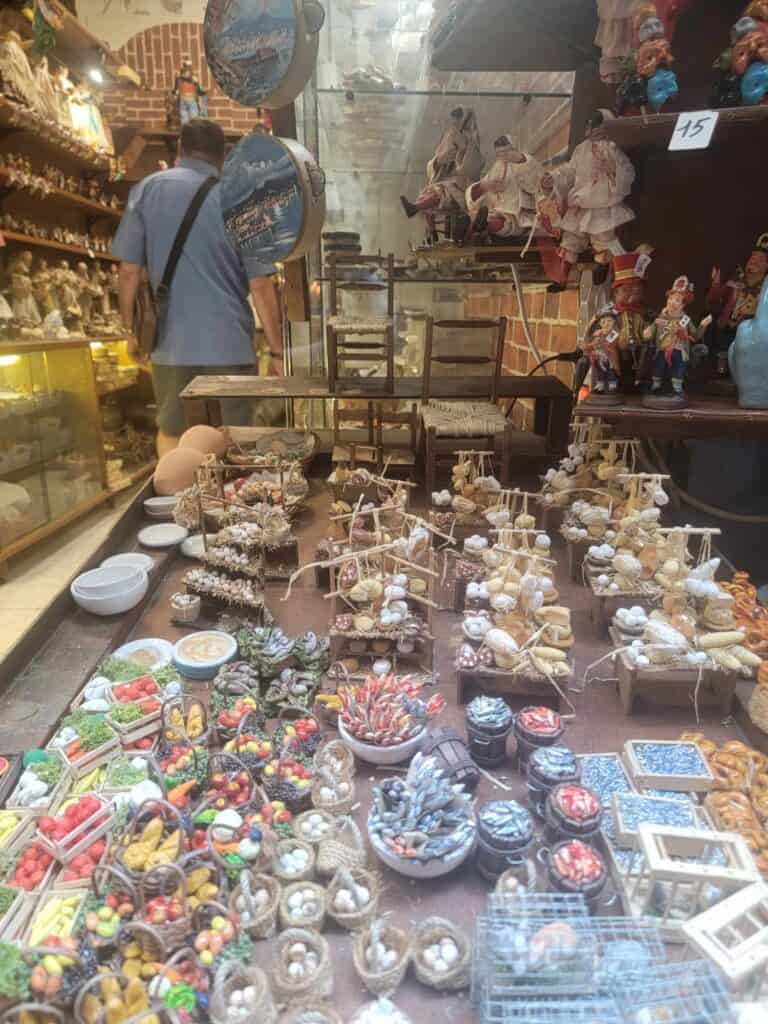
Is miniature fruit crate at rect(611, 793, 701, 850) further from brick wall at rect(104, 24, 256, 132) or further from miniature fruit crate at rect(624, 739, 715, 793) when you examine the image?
brick wall at rect(104, 24, 256, 132)

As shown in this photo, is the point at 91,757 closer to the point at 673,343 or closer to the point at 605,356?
the point at 605,356

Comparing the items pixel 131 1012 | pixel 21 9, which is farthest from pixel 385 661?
pixel 21 9

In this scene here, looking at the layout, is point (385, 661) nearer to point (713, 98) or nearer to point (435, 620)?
point (435, 620)

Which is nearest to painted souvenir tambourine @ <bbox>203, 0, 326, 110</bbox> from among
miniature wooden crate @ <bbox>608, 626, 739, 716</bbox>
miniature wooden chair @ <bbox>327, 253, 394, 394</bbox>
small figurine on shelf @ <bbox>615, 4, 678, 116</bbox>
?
miniature wooden chair @ <bbox>327, 253, 394, 394</bbox>

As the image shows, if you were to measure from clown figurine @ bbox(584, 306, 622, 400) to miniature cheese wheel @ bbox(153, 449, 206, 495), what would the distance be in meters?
1.79

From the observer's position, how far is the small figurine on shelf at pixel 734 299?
1896 mm

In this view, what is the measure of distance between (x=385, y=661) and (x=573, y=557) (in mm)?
928

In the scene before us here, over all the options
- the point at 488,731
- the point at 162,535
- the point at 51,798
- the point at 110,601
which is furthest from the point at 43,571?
the point at 488,731

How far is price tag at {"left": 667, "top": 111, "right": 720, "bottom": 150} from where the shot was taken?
1.63 m

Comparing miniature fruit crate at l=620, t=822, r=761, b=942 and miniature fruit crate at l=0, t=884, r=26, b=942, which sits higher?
miniature fruit crate at l=620, t=822, r=761, b=942

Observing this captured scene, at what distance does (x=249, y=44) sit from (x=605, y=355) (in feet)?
5.98

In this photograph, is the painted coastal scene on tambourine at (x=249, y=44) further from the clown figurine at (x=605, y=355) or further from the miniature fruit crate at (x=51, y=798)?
the miniature fruit crate at (x=51, y=798)

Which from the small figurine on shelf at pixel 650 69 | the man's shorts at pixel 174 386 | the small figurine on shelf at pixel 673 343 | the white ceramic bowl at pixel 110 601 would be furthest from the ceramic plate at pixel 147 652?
the small figurine on shelf at pixel 650 69

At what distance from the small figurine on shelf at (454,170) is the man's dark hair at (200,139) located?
1.00 m
